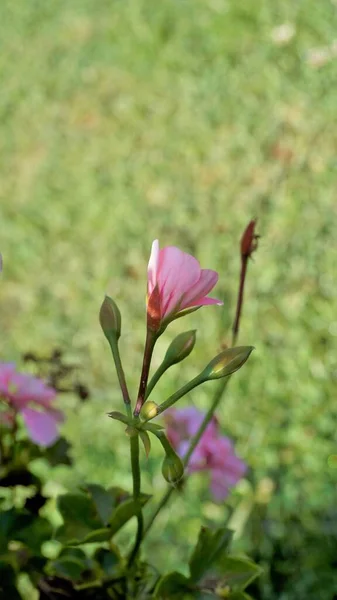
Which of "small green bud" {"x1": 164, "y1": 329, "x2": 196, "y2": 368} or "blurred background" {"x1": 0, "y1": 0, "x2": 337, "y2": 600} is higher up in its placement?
"blurred background" {"x1": 0, "y1": 0, "x2": 337, "y2": 600}

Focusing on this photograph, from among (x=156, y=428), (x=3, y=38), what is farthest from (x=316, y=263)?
(x=3, y=38)

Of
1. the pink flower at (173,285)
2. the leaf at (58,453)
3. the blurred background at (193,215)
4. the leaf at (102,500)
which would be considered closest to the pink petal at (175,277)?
the pink flower at (173,285)

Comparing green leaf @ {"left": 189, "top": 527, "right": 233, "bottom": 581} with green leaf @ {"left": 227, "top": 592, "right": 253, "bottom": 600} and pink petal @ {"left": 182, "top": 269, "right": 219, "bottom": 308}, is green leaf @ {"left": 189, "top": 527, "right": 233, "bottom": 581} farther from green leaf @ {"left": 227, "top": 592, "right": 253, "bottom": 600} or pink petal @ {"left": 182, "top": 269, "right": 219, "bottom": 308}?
pink petal @ {"left": 182, "top": 269, "right": 219, "bottom": 308}

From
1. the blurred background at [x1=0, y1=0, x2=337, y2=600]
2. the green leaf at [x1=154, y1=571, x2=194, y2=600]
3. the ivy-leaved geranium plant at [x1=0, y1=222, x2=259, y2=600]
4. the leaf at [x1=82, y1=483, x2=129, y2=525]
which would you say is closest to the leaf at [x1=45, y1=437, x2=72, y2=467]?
the ivy-leaved geranium plant at [x1=0, y1=222, x2=259, y2=600]

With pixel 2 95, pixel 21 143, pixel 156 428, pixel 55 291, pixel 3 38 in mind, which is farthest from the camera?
pixel 3 38

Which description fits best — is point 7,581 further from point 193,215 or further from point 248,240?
point 193,215

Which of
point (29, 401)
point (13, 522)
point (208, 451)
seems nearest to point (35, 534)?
point (13, 522)

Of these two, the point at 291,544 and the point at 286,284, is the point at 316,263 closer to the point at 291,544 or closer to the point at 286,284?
the point at 286,284
